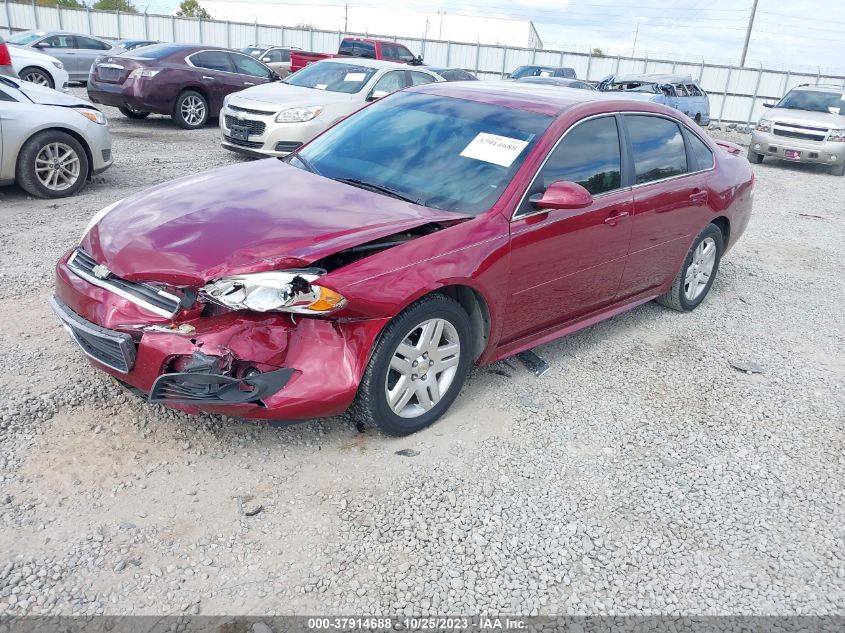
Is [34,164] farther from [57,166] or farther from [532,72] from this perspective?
[532,72]

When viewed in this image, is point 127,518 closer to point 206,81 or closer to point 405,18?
point 206,81

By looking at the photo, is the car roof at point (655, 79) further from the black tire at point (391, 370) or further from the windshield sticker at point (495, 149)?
the black tire at point (391, 370)

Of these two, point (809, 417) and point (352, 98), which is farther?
point (352, 98)

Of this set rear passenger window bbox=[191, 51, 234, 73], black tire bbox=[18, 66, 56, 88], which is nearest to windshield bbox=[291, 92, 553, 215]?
rear passenger window bbox=[191, 51, 234, 73]

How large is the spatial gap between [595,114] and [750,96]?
29.0 meters

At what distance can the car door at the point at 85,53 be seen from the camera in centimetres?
2044

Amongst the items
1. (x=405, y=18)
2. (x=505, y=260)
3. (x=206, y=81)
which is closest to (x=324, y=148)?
(x=505, y=260)

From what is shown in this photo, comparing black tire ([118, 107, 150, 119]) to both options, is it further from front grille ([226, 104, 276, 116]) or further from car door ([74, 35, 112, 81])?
car door ([74, 35, 112, 81])

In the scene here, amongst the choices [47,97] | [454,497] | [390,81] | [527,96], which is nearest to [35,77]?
[390,81]

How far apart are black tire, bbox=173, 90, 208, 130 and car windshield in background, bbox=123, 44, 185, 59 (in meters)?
0.74

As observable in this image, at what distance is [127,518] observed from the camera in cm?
295

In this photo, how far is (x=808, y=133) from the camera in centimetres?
1476

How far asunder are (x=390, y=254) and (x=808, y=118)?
14.7 metres

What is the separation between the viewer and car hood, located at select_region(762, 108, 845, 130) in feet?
48.4
